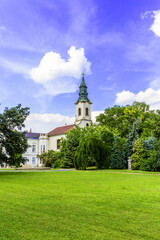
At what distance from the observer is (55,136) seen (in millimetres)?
51938

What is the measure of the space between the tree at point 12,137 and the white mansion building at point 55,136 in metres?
30.3

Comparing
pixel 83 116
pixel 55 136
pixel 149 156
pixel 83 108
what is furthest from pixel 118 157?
pixel 55 136

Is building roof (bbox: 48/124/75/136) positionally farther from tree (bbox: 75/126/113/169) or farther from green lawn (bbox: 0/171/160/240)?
green lawn (bbox: 0/171/160/240)

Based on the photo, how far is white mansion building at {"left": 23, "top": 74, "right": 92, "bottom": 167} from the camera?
51.1m

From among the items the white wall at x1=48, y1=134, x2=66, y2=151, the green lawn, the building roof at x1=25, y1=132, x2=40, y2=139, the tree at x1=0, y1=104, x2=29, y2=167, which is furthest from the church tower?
the green lawn

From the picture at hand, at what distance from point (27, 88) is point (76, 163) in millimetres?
14201

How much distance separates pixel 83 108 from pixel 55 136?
957 centimetres

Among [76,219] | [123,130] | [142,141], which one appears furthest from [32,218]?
[123,130]

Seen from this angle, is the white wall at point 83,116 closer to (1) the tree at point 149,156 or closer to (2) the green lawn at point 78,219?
(1) the tree at point 149,156

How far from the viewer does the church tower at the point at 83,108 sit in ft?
166

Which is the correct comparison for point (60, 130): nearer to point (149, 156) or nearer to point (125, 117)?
point (125, 117)

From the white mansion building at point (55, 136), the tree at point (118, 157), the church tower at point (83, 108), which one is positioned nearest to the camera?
the tree at point (118, 157)

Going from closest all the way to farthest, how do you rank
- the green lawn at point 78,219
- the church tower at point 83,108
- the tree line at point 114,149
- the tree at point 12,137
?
the green lawn at point 78,219 → the tree at point 12,137 → the tree line at point 114,149 → the church tower at point 83,108

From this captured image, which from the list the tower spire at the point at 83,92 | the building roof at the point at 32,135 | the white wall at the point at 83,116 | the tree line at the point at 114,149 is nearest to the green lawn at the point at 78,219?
the tree line at the point at 114,149
